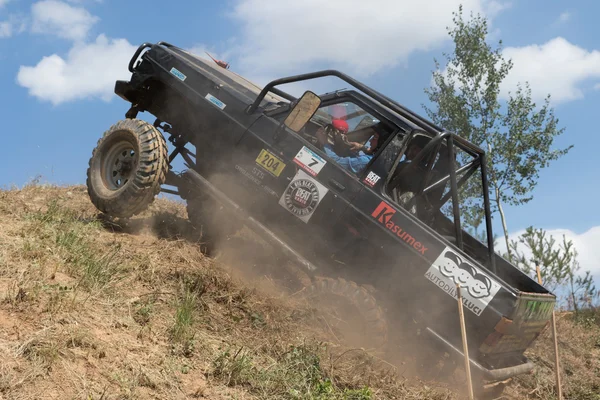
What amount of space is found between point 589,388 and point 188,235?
5212mm

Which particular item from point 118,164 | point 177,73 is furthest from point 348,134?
point 118,164

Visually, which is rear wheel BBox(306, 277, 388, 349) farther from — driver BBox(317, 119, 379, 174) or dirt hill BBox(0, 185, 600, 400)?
driver BBox(317, 119, 379, 174)

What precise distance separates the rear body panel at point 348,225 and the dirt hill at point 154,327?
65 centimetres

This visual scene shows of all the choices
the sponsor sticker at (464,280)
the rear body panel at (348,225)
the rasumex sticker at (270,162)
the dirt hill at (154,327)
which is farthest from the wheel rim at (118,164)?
the sponsor sticker at (464,280)

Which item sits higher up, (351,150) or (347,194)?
(351,150)

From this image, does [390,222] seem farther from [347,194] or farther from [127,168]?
[127,168]

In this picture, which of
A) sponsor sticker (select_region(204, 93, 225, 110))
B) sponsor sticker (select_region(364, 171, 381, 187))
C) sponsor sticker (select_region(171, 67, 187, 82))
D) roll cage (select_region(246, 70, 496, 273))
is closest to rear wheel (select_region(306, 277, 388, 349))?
sponsor sticker (select_region(364, 171, 381, 187))

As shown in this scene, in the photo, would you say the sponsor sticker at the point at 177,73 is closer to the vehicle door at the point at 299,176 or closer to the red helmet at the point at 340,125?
the vehicle door at the point at 299,176

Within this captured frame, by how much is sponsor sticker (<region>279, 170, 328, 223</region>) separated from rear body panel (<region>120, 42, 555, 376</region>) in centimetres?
1

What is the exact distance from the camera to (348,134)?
6.21 m

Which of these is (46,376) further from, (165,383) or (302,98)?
(302,98)

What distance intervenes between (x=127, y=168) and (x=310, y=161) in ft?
7.27

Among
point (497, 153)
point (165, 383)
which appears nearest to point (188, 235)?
point (165, 383)

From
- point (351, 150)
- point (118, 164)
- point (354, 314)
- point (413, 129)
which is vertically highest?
point (413, 129)
